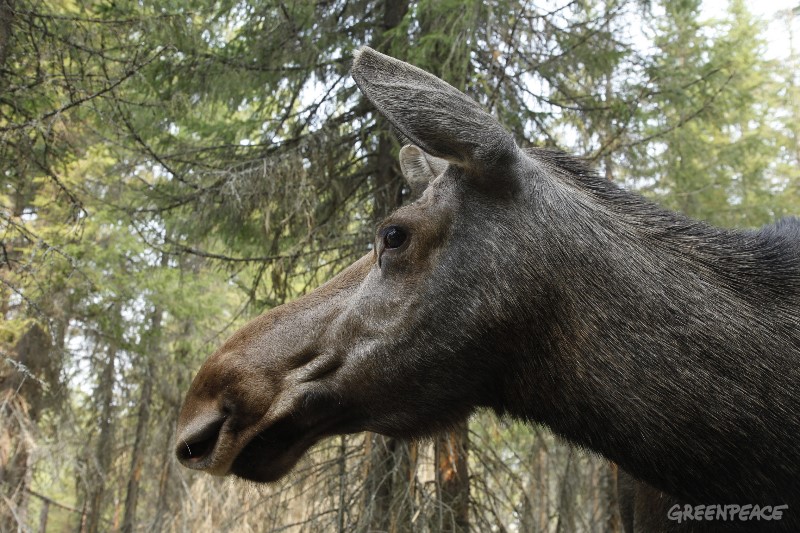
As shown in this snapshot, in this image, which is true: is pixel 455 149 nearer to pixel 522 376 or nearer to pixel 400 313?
pixel 400 313

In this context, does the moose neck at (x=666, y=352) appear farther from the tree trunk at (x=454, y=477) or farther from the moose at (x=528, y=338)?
the tree trunk at (x=454, y=477)

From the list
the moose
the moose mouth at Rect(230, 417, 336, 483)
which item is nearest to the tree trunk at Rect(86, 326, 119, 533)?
the moose mouth at Rect(230, 417, 336, 483)

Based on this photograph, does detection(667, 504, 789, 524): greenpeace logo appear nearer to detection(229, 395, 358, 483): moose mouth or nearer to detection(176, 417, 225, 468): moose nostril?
detection(229, 395, 358, 483): moose mouth

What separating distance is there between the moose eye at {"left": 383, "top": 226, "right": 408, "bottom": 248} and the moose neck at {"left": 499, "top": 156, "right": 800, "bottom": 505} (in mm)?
522

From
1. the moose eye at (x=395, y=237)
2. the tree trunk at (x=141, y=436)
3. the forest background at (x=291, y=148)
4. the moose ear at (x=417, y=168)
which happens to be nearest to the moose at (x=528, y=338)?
the moose eye at (x=395, y=237)

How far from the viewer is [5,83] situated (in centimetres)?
516

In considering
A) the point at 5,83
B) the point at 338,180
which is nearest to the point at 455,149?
the point at 5,83

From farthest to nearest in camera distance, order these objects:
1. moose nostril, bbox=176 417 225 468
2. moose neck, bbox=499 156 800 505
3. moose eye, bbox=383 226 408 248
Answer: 1. moose eye, bbox=383 226 408 248
2. moose nostril, bbox=176 417 225 468
3. moose neck, bbox=499 156 800 505

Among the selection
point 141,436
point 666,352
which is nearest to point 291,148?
point 666,352

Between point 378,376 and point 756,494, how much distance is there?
1.40 meters

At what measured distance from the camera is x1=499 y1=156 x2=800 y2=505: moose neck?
2314mm

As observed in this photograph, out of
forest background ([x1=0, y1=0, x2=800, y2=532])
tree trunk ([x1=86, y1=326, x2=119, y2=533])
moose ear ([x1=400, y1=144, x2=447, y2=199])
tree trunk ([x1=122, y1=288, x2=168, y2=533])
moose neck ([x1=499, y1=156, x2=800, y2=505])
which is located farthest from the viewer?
tree trunk ([x1=86, y1=326, x2=119, y2=533])

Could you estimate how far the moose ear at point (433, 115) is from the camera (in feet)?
7.89

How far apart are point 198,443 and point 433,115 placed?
1.52m
